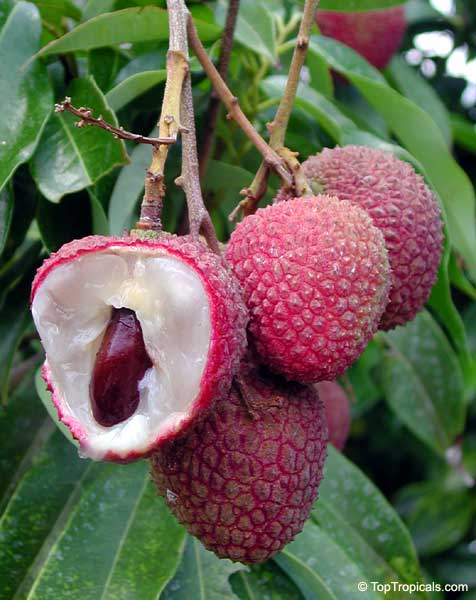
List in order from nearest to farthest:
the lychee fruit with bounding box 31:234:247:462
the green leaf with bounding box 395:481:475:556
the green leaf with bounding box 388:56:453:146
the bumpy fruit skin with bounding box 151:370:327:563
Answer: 1. the lychee fruit with bounding box 31:234:247:462
2. the bumpy fruit skin with bounding box 151:370:327:563
3. the green leaf with bounding box 388:56:453:146
4. the green leaf with bounding box 395:481:475:556

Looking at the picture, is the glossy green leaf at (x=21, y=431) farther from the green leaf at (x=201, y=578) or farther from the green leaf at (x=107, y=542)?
the green leaf at (x=201, y=578)

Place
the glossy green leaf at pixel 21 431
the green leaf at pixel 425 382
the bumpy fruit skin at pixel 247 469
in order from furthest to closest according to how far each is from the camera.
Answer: the green leaf at pixel 425 382 → the glossy green leaf at pixel 21 431 → the bumpy fruit skin at pixel 247 469

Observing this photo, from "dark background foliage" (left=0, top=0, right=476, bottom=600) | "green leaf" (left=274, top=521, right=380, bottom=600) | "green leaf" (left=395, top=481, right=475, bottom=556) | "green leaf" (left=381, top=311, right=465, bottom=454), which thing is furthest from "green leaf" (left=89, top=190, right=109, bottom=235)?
"green leaf" (left=395, top=481, right=475, bottom=556)

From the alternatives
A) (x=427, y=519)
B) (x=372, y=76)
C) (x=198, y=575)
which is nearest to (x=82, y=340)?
(x=198, y=575)

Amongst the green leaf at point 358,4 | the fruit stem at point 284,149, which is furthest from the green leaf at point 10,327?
the green leaf at point 358,4

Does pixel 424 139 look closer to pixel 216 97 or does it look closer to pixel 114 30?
pixel 216 97

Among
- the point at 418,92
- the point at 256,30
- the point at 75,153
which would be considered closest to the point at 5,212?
the point at 75,153

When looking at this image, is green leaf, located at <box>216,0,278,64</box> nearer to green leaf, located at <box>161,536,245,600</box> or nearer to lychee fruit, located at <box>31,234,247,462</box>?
lychee fruit, located at <box>31,234,247,462</box>

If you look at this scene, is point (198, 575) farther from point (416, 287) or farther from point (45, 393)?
point (416, 287)
